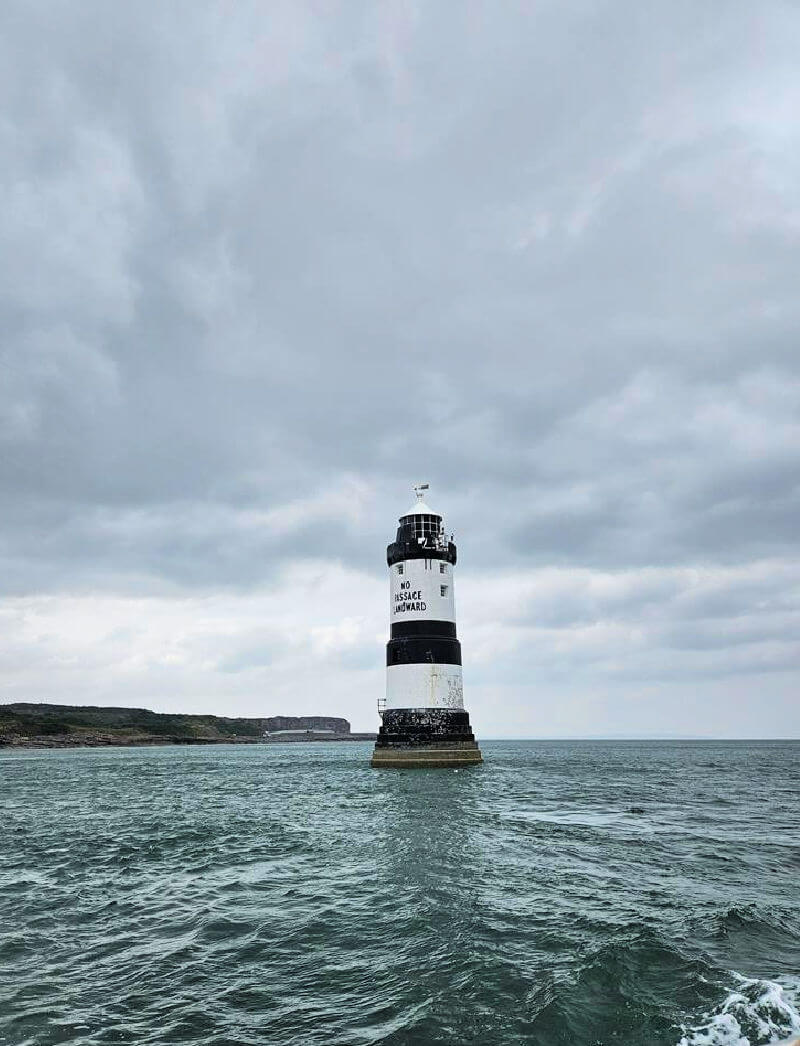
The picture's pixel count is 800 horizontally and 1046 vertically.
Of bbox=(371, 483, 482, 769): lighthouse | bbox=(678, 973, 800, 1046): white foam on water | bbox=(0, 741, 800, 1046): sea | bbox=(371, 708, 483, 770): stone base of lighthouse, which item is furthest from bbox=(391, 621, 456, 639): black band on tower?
bbox=(678, 973, 800, 1046): white foam on water

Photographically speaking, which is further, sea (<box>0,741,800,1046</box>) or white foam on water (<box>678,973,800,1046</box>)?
sea (<box>0,741,800,1046</box>)

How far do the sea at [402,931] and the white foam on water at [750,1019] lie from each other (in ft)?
0.11

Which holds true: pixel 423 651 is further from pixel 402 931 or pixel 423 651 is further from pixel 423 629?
pixel 402 931

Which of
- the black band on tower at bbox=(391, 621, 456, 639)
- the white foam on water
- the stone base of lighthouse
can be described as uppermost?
the black band on tower at bbox=(391, 621, 456, 639)

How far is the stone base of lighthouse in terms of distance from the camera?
45125mm

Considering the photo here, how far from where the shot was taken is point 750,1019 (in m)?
9.09

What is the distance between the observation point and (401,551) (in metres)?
48.2

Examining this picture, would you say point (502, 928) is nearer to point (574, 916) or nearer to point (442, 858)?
point (574, 916)

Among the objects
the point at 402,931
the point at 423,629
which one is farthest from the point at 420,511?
the point at 402,931

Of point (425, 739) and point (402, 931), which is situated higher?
point (425, 739)

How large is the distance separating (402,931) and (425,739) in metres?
33.1

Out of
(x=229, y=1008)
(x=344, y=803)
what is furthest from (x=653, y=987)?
(x=344, y=803)

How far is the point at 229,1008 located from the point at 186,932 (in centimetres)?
382

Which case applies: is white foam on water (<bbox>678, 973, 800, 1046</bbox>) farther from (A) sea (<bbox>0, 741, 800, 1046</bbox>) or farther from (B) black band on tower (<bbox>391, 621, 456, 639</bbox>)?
(B) black band on tower (<bbox>391, 621, 456, 639</bbox>)
